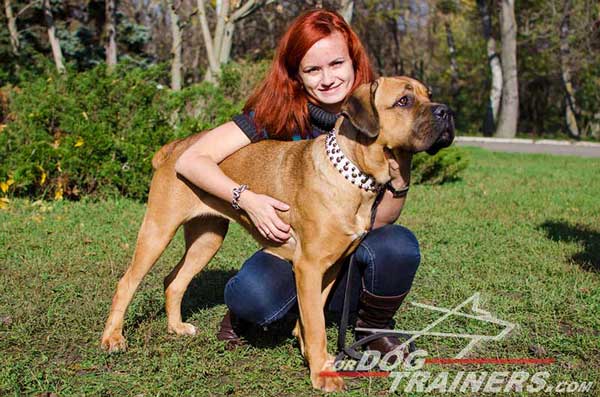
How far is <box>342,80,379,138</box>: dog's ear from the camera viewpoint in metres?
3.31

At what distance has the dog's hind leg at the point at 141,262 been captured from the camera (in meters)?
4.09

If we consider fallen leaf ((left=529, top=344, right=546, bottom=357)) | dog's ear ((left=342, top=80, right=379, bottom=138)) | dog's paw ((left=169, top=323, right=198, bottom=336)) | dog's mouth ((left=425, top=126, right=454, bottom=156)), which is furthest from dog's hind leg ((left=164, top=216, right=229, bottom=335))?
fallen leaf ((left=529, top=344, right=546, bottom=357))

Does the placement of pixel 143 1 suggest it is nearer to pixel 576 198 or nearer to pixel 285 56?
pixel 576 198

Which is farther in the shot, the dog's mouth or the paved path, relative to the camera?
the paved path

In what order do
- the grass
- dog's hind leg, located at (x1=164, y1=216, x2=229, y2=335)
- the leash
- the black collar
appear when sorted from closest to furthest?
the grass
the leash
the black collar
dog's hind leg, located at (x1=164, y1=216, x2=229, y2=335)

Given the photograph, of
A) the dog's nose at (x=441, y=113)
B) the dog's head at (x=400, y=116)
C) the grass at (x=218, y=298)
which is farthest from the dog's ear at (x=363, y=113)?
the grass at (x=218, y=298)

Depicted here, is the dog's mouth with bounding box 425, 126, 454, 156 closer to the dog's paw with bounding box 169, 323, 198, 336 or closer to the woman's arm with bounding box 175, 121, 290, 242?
the woman's arm with bounding box 175, 121, 290, 242

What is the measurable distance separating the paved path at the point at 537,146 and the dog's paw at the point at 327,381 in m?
18.0

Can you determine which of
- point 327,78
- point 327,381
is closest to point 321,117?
point 327,78

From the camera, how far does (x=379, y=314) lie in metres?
4.01

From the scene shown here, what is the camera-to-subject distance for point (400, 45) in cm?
3981

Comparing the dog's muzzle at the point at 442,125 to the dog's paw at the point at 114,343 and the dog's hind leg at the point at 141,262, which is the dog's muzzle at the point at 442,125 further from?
the dog's paw at the point at 114,343

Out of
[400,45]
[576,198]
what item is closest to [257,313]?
Result: [576,198]

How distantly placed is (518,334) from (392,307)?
100 centimetres
